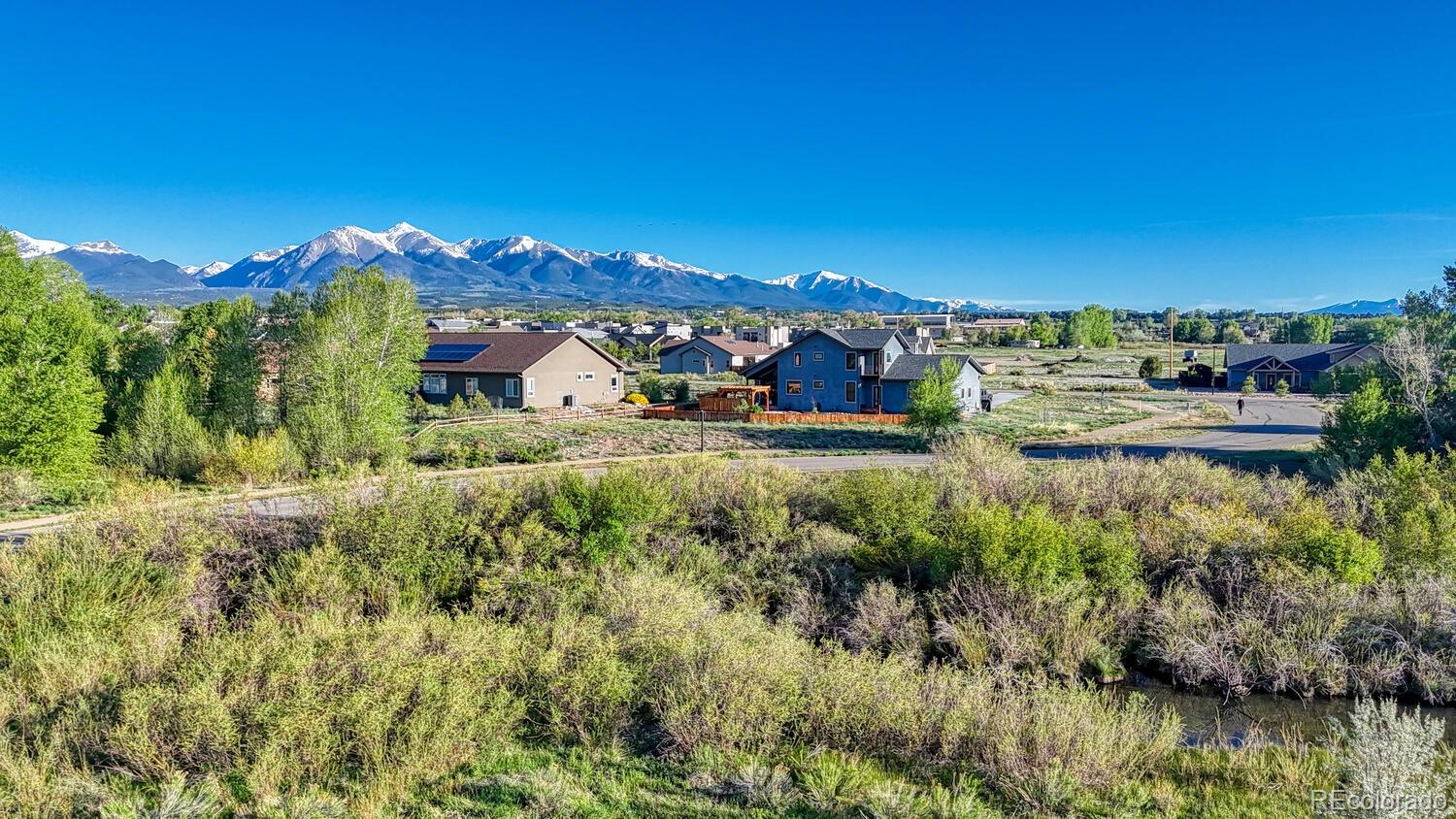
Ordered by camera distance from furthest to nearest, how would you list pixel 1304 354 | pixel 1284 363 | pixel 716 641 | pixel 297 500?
pixel 1304 354 < pixel 1284 363 < pixel 297 500 < pixel 716 641

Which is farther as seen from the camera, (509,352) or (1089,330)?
(1089,330)

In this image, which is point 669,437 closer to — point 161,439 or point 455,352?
point 161,439

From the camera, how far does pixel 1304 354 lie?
74000 mm

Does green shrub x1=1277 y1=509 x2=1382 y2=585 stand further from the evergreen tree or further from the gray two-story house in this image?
the evergreen tree

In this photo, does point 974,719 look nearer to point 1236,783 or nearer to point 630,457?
point 1236,783

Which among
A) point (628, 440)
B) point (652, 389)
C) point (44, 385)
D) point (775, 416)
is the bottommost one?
point (628, 440)

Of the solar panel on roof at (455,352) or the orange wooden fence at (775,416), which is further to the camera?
the solar panel on roof at (455,352)

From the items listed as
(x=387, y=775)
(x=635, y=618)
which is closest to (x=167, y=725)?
(x=387, y=775)

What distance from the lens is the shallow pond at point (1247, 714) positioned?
12.0 m

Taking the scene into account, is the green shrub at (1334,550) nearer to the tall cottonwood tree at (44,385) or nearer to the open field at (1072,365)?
the tall cottonwood tree at (44,385)

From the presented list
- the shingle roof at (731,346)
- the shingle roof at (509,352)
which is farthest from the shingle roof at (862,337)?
the shingle roof at (731,346)

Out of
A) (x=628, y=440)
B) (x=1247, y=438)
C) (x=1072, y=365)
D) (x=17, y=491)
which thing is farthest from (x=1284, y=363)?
(x=17, y=491)

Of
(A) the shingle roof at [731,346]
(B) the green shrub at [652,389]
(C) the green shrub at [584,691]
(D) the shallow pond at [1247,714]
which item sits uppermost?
(A) the shingle roof at [731,346]

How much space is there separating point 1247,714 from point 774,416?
32.1 metres
